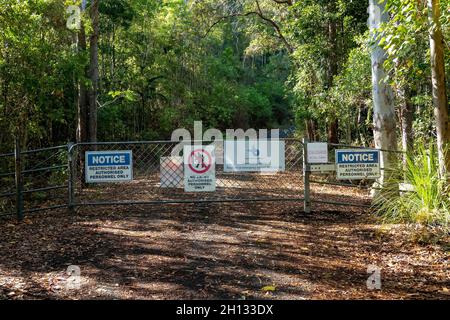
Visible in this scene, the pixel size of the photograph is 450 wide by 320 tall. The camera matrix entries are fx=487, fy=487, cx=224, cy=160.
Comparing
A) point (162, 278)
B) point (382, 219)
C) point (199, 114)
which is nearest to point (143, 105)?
point (199, 114)

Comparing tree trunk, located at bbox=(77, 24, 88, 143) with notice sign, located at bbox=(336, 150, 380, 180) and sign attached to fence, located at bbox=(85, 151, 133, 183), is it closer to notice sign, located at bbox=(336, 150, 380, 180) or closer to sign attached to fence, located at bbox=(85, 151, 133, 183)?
sign attached to fence, located at bbox=(85, 151, 133, 183)

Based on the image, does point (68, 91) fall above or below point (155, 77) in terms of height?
below

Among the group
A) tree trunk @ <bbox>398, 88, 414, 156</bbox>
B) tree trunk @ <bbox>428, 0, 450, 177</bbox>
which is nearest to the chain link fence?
tree trunk @ <bbox>428, 0, 450, 177</bbox>

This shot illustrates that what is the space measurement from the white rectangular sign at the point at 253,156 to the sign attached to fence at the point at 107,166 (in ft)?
6.37

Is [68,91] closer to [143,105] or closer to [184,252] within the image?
[143,105]

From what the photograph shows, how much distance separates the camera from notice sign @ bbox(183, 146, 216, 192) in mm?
9523

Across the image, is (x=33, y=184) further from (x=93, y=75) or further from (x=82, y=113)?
(x=93, y=75)

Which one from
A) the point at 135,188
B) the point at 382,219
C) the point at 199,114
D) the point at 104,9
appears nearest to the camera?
the point at 382,219

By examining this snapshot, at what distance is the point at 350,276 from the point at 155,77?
23.0m

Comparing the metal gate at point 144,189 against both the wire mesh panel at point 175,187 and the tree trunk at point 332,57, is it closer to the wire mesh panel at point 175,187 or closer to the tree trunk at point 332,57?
the wire mesh panel at point 175,187

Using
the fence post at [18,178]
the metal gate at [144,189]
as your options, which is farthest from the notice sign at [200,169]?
the fence post at [18,178]

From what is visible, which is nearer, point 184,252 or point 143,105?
point 184,252

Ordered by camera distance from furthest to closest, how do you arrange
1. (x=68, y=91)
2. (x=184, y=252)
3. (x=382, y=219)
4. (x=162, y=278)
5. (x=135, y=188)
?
(x=68, y=91) < (x=135, y=188) < (x=382, y=219) < (x=184, y=252) < (x=162, y=278)
